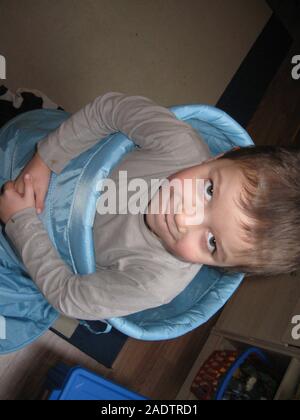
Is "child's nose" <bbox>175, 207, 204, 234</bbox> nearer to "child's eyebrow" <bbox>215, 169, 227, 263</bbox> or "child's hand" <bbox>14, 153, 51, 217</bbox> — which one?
"child's eyebrow" <bbox>215, 169, 227, 263</bbox>

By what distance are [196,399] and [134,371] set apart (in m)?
0.28

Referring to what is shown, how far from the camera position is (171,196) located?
2.34 feet

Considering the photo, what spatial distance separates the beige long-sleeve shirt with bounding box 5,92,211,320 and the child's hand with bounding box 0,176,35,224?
0.02m

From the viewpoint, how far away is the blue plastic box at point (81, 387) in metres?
1.06

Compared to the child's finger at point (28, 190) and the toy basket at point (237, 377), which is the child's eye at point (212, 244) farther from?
the toy basket at point (237, 377)

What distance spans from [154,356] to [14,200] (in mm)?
977

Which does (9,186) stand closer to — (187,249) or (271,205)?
(187,249)

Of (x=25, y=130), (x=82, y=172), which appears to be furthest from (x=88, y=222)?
(x=25, y=130)

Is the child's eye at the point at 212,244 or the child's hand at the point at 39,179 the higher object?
the child's eye at the point at 212,244

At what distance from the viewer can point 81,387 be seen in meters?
1.08

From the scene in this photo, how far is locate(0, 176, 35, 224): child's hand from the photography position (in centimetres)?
75

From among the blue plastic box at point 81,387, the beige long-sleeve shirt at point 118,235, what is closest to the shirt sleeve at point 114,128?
the beige long-sleeve shirt at point 118,235

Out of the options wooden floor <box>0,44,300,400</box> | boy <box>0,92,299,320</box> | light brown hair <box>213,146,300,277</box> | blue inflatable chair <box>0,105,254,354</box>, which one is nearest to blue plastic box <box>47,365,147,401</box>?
wooden floor <box>0,44,300,400</box>

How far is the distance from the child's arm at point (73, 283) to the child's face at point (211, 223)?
0.11 meters
